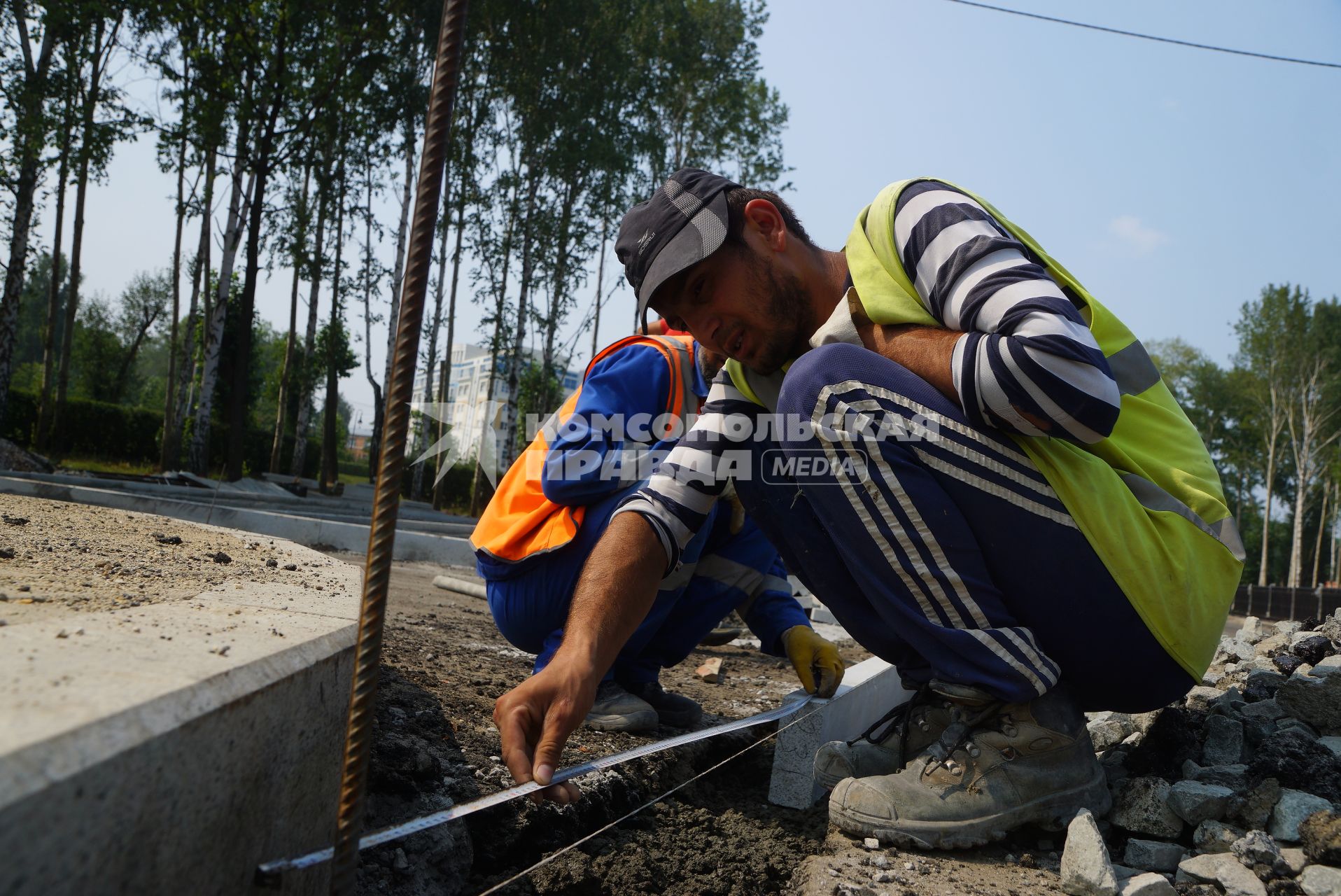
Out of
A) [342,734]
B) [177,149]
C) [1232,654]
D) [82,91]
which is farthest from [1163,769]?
[82,91]

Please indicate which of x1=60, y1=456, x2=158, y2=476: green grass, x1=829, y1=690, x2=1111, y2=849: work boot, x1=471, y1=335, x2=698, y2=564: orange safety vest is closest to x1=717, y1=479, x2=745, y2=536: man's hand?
x1=471, y1=335, x2=698, y2=564: orange safety vest

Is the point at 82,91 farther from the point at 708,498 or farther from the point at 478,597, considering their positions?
the point at 708,498

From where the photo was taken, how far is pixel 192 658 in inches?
42.5

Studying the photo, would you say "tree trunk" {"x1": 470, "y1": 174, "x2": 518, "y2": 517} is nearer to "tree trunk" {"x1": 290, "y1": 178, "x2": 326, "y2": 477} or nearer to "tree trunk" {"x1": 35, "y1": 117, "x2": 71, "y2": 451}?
"tree trunk" {"x1": 290, "y1": 178, "x2": 326, "y2": 477}

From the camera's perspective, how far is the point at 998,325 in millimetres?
1698

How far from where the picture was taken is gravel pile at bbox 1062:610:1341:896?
1.54 meters

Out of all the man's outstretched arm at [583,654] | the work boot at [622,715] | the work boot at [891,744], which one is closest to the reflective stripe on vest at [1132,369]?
Result: the work boot at [891,744]

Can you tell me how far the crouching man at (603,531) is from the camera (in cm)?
249

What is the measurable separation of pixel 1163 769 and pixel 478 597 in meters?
4.04

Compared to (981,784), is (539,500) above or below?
above

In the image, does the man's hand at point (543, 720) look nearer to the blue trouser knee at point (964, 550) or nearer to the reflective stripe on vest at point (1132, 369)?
the blue trouser knee at point (964, 550)

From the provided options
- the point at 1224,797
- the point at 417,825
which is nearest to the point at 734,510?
the point at 1224,797

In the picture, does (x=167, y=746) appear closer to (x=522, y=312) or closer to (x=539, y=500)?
(x=539, y=500)

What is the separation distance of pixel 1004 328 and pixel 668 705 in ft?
5.06
